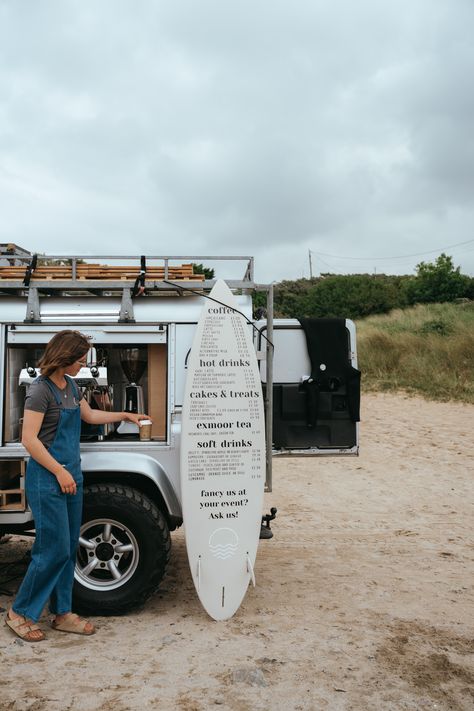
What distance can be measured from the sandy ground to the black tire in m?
0.19

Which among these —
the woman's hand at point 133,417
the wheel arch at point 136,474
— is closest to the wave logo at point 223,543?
the wheel arch at point 136,474

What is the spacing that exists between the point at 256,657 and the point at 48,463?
178 cm

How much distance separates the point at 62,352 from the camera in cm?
418

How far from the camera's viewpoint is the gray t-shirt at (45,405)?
Result: 4133 mm

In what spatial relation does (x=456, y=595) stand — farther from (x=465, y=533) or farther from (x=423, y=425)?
(x=423, y=425)

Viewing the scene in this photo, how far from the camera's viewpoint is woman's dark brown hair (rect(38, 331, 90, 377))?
418 cm

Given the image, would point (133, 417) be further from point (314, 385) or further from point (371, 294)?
point (371, 294)

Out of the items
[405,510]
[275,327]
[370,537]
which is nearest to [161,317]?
[275,327]

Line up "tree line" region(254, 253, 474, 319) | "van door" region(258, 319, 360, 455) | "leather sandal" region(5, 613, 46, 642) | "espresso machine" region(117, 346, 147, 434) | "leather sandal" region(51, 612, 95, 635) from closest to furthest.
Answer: "leather sandal" region(5, 613, 46, 642)
"leather sandal" region(51, 612, 95, 635)
"espresso machine" region(117, 346, 147, 434)
"van door" region(258, 319, 360, 455)
"tree line" region(254, 253, 474, 319)

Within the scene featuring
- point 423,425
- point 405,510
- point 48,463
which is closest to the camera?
point 48,463

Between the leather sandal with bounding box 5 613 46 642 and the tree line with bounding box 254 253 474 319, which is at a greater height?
the tree line with bounding box 254 253 474 319

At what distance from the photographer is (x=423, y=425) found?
1467cm

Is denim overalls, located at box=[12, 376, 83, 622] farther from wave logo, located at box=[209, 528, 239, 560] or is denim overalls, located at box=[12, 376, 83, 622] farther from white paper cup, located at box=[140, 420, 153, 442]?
wave logo, located at box=[209, 528, 239, 560]

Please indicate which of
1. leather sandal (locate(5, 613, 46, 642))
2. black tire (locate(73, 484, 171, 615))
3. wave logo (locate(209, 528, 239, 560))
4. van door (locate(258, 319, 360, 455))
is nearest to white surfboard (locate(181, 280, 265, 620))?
wave logo (locate(209, 528, 239, 560))
